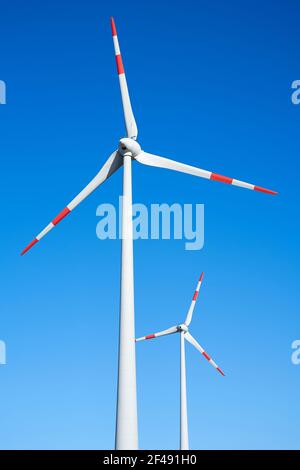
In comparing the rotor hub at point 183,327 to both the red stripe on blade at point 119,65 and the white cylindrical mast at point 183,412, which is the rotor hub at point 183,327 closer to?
the white cylindrical mast at point 183,412

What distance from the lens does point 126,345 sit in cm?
2077

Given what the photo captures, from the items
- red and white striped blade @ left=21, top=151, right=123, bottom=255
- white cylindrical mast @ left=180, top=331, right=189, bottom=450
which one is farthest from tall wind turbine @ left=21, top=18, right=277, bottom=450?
white cylindrical mast @ left=180, top=331, right=189, bottom=450

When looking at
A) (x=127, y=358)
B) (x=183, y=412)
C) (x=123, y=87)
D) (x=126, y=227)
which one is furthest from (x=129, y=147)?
(x=183, y=412)

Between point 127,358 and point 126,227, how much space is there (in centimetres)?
493

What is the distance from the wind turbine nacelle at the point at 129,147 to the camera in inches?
1020

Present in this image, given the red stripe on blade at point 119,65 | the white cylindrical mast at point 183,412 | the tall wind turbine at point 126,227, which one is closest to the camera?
the tall wind turbine at point 126,227

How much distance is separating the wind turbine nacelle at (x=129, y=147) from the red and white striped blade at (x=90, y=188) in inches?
21.4

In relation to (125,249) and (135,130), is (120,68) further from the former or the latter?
(125,249)

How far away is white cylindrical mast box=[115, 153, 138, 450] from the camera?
19828 mm

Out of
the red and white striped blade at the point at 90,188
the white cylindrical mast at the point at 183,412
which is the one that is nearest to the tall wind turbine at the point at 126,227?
Result: the red and white striped blade at the point at 90,188

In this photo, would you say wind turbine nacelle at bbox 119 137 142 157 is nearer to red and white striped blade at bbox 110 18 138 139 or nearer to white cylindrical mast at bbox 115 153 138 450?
red and white striped blade at bbox 110 18 138 139
